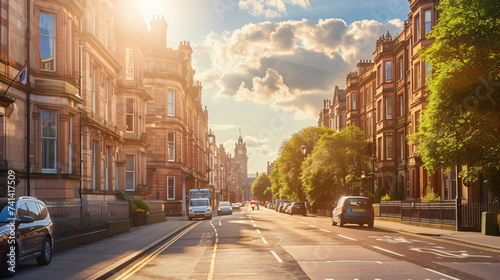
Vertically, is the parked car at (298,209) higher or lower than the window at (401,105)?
lower

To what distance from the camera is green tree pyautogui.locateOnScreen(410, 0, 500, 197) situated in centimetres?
2083

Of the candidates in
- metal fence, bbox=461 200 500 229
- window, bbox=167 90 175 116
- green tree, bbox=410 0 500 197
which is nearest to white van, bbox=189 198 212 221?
window, bbox=167 90 175 116

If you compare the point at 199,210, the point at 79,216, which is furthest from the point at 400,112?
the point at 79,216

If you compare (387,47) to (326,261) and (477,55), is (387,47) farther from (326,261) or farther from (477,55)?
(326,261)

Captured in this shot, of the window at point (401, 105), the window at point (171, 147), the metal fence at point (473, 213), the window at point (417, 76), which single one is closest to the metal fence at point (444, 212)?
the metal fence at point (473, 213)

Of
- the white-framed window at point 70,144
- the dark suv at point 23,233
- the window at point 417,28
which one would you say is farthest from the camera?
the window at point 417,28

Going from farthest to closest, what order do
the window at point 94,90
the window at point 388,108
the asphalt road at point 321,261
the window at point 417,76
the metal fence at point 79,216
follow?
the window at point 388,108 < the window at point 417,76 < the window at point 94,90 < the metal fence at point 79,216 < the asphalt road at point 321,261

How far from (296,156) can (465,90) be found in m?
53.5

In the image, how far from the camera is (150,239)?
21.5 metres

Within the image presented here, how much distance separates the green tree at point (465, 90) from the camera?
20.8 m

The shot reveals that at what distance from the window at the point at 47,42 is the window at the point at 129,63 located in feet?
55.1

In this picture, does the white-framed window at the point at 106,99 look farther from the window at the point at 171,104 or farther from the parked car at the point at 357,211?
the window at the point at 171,104

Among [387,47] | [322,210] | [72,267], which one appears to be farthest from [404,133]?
[72,267]

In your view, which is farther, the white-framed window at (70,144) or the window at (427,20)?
the window at (427,20)
